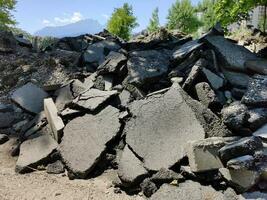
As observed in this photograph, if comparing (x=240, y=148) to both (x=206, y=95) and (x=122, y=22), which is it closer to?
(x=206, y=95)

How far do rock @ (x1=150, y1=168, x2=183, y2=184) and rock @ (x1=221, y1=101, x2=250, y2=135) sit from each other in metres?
Answer: 1.02

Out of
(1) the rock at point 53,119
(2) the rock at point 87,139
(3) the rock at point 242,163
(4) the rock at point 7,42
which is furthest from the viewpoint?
(4) the rock at point 7,42

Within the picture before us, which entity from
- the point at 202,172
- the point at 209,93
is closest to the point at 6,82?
the point at 209,93

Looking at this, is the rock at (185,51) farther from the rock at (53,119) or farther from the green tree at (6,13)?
the green tree at (6,13)

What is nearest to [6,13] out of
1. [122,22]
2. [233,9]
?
[122,22]

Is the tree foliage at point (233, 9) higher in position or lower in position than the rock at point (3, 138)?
lower

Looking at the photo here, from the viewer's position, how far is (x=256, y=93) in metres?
5.61

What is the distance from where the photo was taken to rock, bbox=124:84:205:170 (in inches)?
203

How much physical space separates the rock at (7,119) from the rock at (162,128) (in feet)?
8.29

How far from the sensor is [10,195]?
4.98 m

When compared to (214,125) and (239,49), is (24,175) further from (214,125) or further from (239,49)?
(239,49)

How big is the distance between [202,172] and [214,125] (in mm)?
905

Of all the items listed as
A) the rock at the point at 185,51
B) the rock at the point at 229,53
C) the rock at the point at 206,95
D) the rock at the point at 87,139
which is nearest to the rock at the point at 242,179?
the rock at the point at 206,95

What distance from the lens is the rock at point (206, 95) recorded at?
19.0ft
